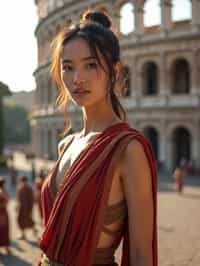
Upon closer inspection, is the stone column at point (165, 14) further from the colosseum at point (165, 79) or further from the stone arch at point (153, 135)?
the stone arch at point (153, 135)

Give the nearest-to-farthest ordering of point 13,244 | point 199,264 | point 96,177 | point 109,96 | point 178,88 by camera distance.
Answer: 1. point 96,177
2. point 109,96
3. point 199,264
4. point 13,244
5. point 178,88

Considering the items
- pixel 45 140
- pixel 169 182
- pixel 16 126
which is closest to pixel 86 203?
pixel 169 182

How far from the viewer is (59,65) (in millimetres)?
2125

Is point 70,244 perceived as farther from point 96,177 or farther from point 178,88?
point 178,88

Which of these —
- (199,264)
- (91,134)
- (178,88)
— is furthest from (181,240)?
(178,88)

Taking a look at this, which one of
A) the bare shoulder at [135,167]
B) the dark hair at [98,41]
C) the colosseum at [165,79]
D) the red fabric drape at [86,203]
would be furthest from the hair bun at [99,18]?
the colosseum at [165,79]

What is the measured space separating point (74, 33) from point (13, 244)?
8.64m

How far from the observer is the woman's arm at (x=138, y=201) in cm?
174

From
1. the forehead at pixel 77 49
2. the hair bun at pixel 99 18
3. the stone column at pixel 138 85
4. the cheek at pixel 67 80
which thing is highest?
the stone column at pixel 138 85

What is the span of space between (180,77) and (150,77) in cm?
224

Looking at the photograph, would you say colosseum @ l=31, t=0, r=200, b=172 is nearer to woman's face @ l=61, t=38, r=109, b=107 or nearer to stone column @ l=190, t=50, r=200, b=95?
stone column @ l=190, t=50, r=200, b=95

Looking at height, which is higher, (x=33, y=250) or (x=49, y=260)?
(x=49, y=260)

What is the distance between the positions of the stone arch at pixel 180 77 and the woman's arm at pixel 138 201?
25.7m

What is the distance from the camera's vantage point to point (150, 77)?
28828 mm
